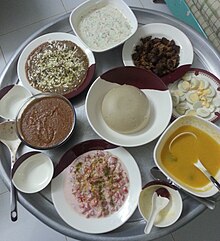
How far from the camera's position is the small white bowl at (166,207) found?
0.90 metres

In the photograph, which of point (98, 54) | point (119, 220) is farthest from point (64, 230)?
point (98, 54)

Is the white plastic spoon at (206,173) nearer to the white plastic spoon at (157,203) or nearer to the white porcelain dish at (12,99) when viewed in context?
the white plastic spoon at (157,203)

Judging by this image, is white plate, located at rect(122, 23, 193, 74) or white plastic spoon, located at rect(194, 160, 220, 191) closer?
white plastic spoon, located at rect(194, 160, 220, 191)

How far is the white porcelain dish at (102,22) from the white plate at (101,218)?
1.03ft

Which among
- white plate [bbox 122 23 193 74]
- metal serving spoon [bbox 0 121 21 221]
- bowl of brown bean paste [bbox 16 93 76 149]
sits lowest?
metal serving spoon [bbox 0 121 21 221]

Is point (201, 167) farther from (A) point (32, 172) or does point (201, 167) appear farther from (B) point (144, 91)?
(A) point (32, 172)

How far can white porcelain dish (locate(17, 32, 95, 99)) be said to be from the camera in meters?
1.04

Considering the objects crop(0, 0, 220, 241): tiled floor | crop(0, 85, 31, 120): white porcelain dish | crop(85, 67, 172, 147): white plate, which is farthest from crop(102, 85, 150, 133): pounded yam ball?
crop(0, 0, 220, 241): tiled floor

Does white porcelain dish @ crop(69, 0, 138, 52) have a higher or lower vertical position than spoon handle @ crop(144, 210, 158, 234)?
higher

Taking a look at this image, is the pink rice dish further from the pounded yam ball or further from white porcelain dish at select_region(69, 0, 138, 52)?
white porcelain dish at select_region(69, 0, 138, 52)

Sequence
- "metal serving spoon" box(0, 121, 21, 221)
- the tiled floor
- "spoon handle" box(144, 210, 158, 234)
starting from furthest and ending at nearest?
the tiled floor → "metal serving spoon" box(0, 121, 21, 221) → "spoon handle" box(144, 210, 158, 234)

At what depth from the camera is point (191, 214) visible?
919 mm

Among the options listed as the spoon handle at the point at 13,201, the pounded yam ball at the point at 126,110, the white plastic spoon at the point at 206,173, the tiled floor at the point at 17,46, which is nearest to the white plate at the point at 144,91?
the pounded yam ball at the point at 126,110

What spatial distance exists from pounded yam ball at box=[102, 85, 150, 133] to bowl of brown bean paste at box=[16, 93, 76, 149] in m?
0.10
